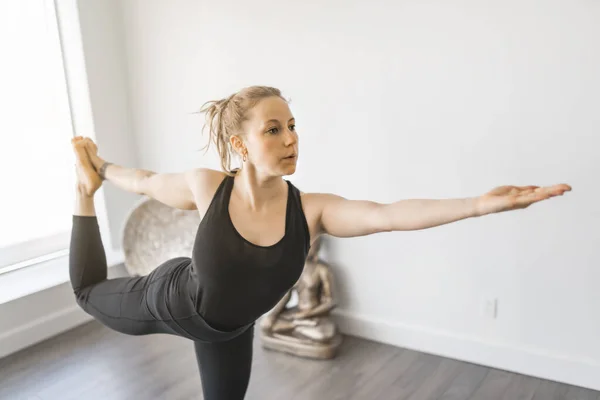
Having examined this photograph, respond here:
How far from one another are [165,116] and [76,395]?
5.39ft

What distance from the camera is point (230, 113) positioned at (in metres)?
1.50

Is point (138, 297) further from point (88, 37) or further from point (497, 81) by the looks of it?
point (88, 37)

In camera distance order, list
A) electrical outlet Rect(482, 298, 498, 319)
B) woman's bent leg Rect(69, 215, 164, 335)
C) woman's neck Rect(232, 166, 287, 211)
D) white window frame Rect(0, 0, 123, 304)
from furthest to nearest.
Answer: white window frame Rect(0, 0, 123, 304) → electrical outlet Rect(482, 298, 498, 319) → woman's bent leg Rect(69, 215, 164, 335) → woman's neck Rect(232, 166, 287, 211)

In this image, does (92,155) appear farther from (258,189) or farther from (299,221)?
(299,221)

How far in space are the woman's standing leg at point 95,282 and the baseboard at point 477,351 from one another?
1.33 metres

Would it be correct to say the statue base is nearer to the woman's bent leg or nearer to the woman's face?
the woman's bent leg

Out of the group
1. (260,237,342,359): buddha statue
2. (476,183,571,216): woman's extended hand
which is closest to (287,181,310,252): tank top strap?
(476,183,571,216): woman's extended hand

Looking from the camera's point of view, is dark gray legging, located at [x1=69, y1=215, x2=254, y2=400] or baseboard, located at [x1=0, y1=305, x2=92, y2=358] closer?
dark gray legging, located at [x1=69, y1=215, x2=254, y2=400]

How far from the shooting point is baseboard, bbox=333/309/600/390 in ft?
7.33

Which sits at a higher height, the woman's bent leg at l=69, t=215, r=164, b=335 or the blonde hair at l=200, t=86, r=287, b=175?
the blonde hair at l=200, t=86, r=287, b=175

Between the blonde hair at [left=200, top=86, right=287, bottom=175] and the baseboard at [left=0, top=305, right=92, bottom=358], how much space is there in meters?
1.87

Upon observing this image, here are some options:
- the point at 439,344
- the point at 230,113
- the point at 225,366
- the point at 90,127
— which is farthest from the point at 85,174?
the point at 439,344

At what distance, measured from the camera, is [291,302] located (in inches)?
116

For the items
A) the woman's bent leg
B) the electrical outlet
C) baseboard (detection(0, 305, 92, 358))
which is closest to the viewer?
the woman's bent leg
